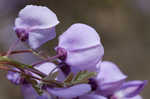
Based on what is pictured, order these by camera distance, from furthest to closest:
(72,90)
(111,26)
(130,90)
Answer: (111,26)
(130,90)
(72,90)

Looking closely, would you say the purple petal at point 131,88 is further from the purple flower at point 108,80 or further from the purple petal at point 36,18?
the purple petal at point 36,18

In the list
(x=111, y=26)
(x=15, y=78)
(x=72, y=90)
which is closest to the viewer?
(x=72, y=90)

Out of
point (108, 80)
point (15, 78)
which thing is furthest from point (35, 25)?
point (108, 80)

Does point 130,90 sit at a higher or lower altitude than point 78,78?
lower

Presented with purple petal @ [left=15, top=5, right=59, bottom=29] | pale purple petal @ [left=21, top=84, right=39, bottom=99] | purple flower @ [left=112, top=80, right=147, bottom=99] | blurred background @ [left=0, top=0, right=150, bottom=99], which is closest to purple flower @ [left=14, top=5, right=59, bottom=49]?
purple petal @ [left=15, top=5, right=59, bottom=29]

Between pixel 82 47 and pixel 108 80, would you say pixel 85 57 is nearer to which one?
pixel 82 47

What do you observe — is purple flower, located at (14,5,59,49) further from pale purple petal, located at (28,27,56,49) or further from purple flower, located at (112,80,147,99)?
purple flower, located at (112,80,147,99)

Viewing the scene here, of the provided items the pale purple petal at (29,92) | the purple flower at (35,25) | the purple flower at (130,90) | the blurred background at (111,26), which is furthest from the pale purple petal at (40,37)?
the blurred background at (111,26)
